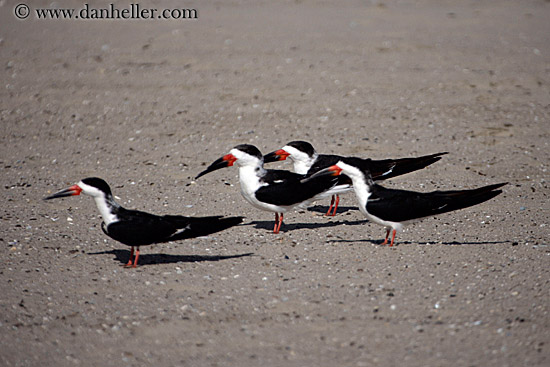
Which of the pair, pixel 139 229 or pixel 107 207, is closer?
pixel 139 229

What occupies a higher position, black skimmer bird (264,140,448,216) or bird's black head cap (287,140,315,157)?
bird's black head cap (287,140,315,157)

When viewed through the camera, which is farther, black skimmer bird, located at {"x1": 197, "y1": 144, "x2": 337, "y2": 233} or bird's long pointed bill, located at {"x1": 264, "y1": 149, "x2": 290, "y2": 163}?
bird's long pointed bill, located at {"x1": 264, "y1": 149, "x2": 290, "y2": 163}

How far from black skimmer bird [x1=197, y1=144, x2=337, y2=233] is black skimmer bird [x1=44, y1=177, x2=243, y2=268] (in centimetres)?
87

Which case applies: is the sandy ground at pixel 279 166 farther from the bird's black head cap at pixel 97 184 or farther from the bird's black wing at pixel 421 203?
the bird's black head cap at pixel 97 184

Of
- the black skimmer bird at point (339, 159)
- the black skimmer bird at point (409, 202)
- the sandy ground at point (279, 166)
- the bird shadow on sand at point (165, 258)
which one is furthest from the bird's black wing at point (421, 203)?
the bird shadow on sand at point (165, 258)

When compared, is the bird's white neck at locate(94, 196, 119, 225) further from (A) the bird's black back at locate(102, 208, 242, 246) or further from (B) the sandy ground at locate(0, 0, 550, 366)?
(B) the sandy ground at locate(0, 0, 550, 366)

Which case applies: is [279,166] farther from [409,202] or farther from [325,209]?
[409,202]

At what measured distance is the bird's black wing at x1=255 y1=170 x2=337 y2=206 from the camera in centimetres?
718

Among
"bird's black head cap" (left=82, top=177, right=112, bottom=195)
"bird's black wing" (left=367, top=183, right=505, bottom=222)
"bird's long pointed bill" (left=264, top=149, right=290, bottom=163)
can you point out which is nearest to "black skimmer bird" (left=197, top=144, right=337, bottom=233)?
"bird's long pointed bill" (left=264, top=149, right=290, bottom=163)

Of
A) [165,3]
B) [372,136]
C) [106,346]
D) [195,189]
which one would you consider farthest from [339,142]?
[165,3]

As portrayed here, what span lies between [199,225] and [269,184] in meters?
1.16

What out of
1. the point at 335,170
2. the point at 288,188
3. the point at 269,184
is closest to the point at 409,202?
the point at 335,170

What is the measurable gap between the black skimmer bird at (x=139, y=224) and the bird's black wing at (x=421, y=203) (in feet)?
4.60

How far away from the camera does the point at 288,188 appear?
723 centimetres
